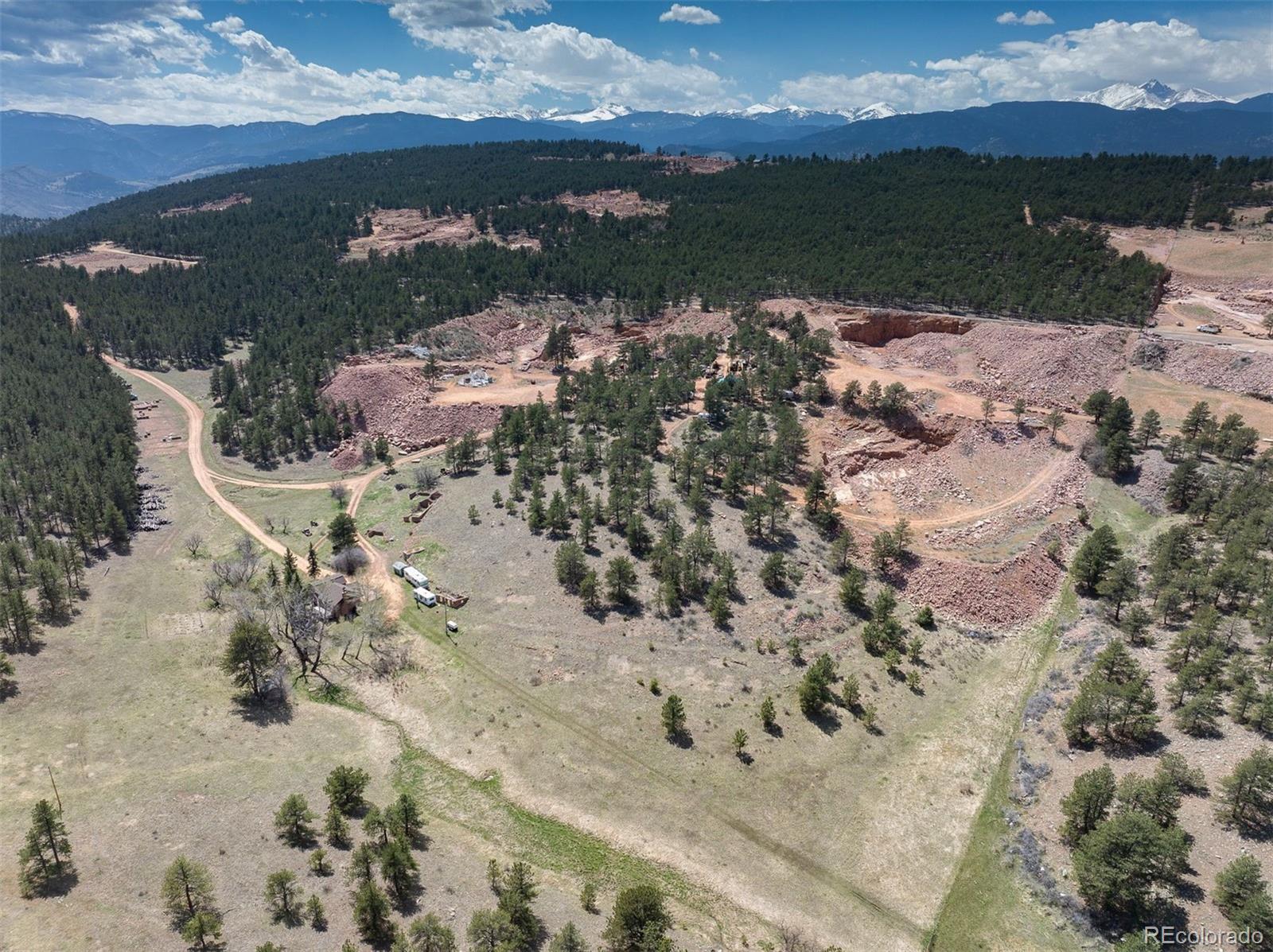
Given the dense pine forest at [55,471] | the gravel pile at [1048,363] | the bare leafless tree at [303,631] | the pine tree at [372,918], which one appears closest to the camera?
the pine tree at [372,918]

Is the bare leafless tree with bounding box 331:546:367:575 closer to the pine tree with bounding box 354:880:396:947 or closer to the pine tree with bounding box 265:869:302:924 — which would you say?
the pine tree with bounding box 265:869:302:924

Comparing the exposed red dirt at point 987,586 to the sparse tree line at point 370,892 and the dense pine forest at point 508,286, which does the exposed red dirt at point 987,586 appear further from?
the dense pine forest at point 508,286

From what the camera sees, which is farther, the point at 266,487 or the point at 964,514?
the point at 266,487

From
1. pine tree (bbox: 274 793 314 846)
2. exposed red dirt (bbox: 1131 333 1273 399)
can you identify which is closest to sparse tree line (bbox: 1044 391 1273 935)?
exposed red dirt (bbox: 1131 333 1273 399)

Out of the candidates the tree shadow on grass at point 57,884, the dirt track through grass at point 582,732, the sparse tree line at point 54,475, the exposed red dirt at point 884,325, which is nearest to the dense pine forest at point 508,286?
the sparse tree line at point 54,475

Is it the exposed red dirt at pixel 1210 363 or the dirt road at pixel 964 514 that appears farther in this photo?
the exposed red dirt at pixel 1210 363

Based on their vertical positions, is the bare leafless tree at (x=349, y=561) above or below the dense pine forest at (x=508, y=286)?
below

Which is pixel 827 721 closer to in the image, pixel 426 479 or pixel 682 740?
pixel 682 740

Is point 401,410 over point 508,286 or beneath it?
beneath

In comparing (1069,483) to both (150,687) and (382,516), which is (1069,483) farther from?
(150,687)

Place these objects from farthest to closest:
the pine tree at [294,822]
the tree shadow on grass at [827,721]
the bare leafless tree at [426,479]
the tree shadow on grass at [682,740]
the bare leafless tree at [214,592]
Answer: the bare leafless tree at [426,479]
the bare leafless tree at [214,592]
the tree shadow on grass at [827,721]
the tree shadow on grass at [682,740]
the pine tree at [294,822]

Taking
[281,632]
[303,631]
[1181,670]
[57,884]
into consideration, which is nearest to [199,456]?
[281,632]
